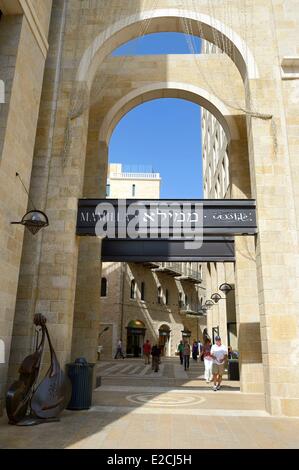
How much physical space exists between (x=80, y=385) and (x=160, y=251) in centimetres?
483

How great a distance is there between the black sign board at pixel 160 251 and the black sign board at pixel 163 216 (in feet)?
6.28

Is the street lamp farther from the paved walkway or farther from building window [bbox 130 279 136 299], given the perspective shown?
building window [bbox 130 279 136 299]

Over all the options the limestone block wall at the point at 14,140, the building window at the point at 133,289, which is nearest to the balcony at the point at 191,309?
the building window at the point at 133,289

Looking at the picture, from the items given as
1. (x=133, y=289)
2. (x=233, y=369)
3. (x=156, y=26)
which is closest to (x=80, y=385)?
(x=233, y=369)

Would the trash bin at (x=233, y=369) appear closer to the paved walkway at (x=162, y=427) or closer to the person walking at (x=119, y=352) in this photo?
the paved walkway at (x=162, y=427)

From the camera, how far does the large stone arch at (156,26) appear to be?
32.3ft

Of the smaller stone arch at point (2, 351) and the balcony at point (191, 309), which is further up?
the balcony at point (191, 309)

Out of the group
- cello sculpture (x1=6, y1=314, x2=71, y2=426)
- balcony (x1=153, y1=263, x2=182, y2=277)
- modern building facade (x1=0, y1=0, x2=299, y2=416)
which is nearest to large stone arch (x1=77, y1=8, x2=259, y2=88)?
modern building facade (x1=0, y1=0, x2=299, y2=416)

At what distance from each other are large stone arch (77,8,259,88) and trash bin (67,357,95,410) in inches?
302

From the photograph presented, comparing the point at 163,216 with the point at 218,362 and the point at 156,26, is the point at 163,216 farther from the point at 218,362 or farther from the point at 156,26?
the point at 156,26

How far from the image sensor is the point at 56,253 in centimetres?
866

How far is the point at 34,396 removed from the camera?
6680 mm

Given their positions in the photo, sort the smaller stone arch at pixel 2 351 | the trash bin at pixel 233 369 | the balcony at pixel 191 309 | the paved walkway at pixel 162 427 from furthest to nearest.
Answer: the balcony at pixel 191 309, the trash bin at pixel 233 369, the smaller stone arch at pixel 2 351, the paved walkway at pixel 162 427
